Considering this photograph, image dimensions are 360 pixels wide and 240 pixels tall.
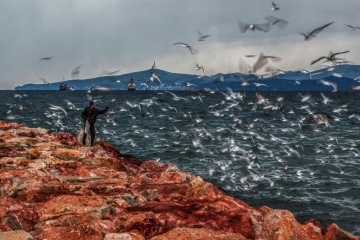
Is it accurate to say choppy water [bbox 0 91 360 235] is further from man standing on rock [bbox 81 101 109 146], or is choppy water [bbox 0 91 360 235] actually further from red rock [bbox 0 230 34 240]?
red rock [bbox 0 230 34 240]

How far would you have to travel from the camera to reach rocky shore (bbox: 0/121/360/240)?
29.1 feet

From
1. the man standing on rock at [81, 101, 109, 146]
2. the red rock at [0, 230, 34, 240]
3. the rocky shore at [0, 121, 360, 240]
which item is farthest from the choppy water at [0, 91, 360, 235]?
the red rock at [0, 230, 34, 240]

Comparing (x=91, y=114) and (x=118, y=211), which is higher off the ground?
(x=91, y=114)

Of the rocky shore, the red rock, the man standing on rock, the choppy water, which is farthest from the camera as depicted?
the man standing on rock

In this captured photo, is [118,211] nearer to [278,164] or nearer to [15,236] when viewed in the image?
[15,236]

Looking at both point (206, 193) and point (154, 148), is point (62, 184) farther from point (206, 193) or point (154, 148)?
point (154, 148)

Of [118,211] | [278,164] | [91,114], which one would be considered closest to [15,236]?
[118,211]

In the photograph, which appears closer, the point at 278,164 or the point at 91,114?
the point at 91,114

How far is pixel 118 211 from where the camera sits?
10.8 meters

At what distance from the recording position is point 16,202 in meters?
10.5

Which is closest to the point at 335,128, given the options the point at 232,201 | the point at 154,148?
the point at 154,148

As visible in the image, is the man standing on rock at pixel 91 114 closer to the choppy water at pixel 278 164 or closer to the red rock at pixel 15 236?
the choppy water at pixel 278 164

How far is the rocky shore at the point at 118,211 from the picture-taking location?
888 cm

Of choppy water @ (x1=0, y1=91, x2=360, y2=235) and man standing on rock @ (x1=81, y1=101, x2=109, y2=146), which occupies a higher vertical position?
man standing on rock @ (x1=81, y1=101, x2=109, y2=146)
